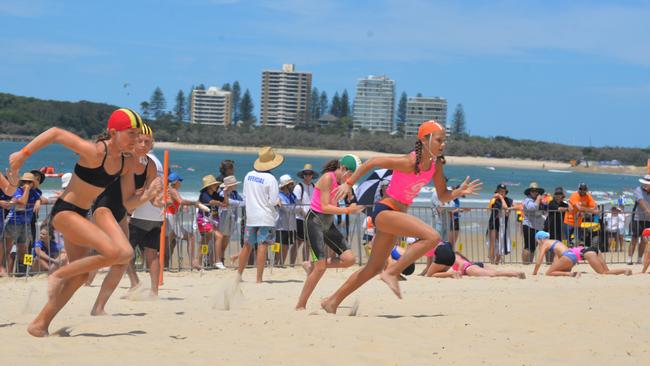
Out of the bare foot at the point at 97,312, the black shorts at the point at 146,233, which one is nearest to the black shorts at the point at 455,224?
the black shorts at the point at 146,233

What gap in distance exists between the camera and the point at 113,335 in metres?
7.48

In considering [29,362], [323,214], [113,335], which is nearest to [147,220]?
[323,214]

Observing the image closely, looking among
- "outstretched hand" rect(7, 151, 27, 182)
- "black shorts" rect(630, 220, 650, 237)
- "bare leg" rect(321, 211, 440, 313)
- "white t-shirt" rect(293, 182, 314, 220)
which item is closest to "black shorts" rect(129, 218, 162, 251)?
"bare leg" rect(321, 211, 440, 313)

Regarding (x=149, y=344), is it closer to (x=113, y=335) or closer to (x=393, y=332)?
(x=113, y=335)

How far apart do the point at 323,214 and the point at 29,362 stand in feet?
14.1

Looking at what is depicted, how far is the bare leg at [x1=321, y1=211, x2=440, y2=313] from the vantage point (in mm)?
8523

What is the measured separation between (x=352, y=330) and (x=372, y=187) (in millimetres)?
6556

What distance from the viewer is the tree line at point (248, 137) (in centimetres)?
15750

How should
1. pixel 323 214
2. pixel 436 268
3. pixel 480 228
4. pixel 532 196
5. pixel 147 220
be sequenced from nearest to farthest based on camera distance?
pixel 323 214, pixel 147 220, pixel 436 268, pixel 532 196, pixel 480 228

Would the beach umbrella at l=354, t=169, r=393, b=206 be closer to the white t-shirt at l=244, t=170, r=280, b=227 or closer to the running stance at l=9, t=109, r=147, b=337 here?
the white t-shirt at l=244, t=170, r=280, b=227

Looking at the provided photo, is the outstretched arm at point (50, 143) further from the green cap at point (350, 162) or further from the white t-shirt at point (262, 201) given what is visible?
the white t-shirt at point (262, 201)

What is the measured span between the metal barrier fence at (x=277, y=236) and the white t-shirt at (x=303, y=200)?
89 mm

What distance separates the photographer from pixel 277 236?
15.4 meters

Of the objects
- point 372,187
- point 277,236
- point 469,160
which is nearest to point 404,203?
point 372,187
